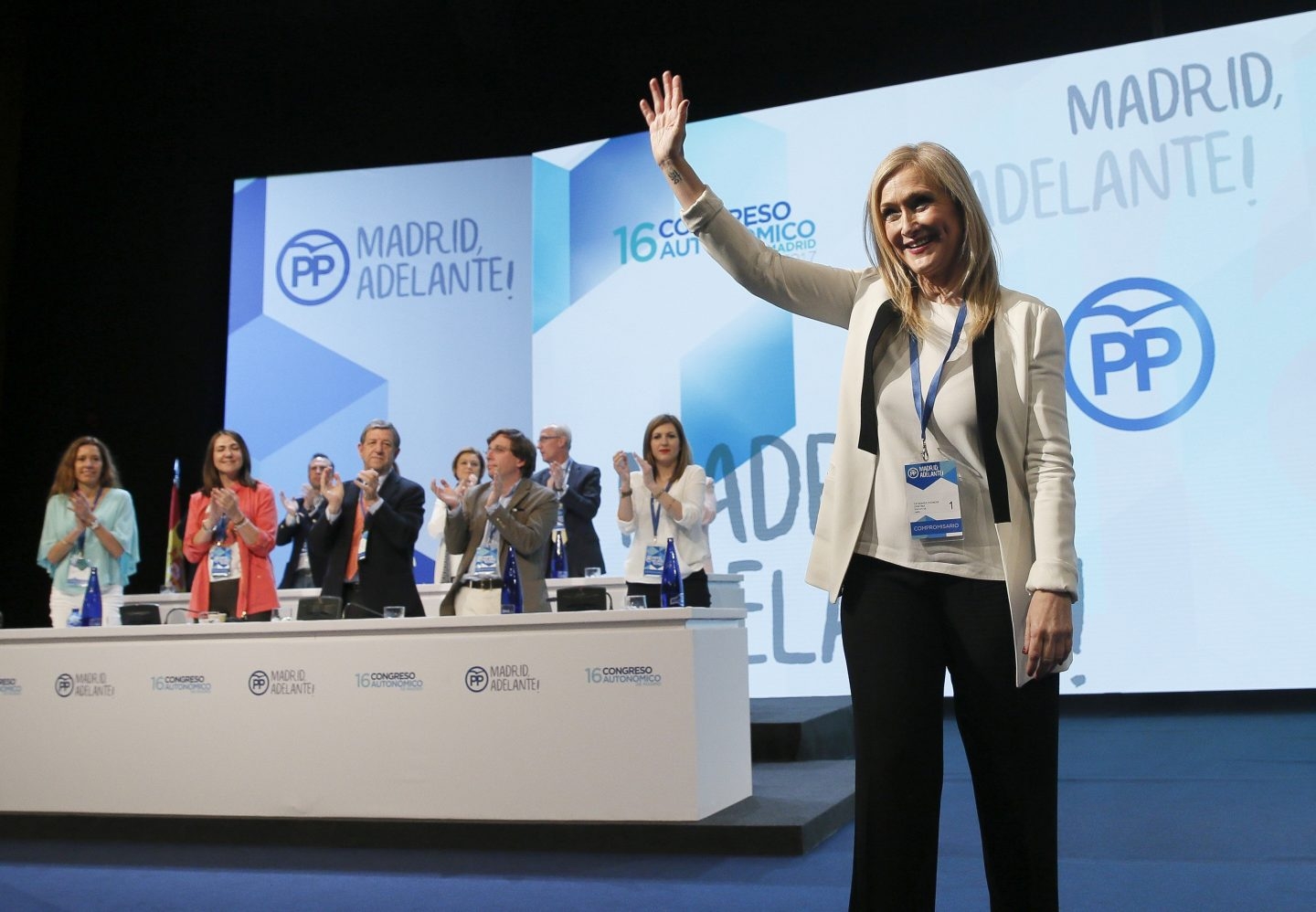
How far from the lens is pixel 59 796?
348cm

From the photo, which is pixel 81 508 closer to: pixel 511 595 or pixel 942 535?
pixel 511 595

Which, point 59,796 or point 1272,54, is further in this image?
point 1272,54

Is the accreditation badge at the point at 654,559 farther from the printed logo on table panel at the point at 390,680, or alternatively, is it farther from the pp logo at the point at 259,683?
the pp logo at the point at 259,683

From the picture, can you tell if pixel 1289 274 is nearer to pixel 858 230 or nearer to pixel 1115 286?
pixel 1115 286

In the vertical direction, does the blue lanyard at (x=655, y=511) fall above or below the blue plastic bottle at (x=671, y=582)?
above

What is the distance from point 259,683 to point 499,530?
852mm

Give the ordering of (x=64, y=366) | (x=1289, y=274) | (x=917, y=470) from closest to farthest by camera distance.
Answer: (x=917, y=470) < (x=1289, y=274) < (x=64, y=366)

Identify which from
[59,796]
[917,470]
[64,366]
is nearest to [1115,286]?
[917,470]

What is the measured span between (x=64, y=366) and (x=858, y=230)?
Result: 522 cm

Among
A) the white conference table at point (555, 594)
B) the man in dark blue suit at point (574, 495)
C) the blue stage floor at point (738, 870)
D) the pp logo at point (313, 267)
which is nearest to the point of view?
the blue stage floor at point (738, 870)

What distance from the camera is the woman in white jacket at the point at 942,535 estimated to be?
47.9 inches

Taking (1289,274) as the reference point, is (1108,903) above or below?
below

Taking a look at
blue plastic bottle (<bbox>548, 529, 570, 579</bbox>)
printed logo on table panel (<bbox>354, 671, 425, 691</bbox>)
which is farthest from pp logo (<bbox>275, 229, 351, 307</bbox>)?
printed logo on table panel (<bbox>354, 671, 425, 691</bbox>)

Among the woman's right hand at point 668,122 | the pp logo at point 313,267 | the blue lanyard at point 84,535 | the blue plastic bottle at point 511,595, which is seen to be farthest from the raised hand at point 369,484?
the pp logo at point 313,267
